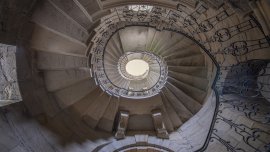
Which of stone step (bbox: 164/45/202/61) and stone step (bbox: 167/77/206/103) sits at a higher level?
stone step (bbox: 164/45/202/61)

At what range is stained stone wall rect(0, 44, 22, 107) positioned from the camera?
498 centimetres

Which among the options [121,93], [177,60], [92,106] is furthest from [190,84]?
[92,106]

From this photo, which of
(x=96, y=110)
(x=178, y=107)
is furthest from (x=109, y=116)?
(x=178, y=107)

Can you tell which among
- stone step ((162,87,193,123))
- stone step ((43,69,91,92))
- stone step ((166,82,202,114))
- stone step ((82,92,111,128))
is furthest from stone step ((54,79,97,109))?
stone step ((166,82,202,114))

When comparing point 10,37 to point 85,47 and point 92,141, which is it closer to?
point 85,47

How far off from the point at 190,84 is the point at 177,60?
49.1 inches

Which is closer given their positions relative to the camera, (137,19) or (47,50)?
(47,50)

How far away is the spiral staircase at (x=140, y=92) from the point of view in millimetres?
5258

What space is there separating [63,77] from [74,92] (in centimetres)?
70

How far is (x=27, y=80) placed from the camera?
6059mm

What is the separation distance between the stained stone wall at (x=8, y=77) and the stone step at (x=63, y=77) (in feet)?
4.78

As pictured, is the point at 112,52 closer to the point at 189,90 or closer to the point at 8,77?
the point at 189,90

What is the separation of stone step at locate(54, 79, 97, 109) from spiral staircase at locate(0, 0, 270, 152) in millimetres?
33

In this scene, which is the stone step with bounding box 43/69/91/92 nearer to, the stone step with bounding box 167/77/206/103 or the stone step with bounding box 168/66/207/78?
the stone step with bounding box 167/77/206/103
